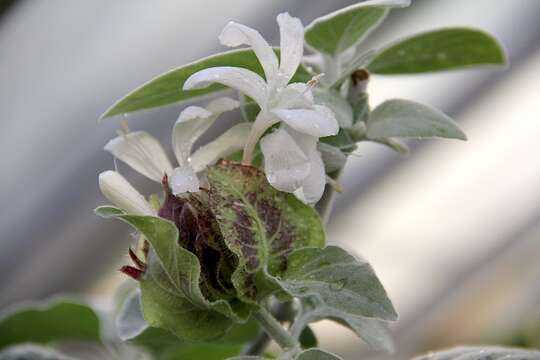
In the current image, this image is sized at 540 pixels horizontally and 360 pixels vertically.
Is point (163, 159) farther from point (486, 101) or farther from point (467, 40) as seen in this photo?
point (486, 101)

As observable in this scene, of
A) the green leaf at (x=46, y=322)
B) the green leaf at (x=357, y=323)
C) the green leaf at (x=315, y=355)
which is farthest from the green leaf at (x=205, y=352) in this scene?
the green leaf at (x=315, y=355)

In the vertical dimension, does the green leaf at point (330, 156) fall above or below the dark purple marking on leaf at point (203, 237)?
above

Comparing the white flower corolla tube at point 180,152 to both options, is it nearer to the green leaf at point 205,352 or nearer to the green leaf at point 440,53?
the green leaf at point 440,53

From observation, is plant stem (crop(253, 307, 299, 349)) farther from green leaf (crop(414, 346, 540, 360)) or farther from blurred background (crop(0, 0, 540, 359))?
blurred background (crop(0, 0, 540, 359))

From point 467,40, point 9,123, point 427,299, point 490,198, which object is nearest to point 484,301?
point 427,299

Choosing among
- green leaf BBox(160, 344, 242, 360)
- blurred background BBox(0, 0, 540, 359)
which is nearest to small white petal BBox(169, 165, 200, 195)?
green leaf BBox(160, 344, 242, 360)
